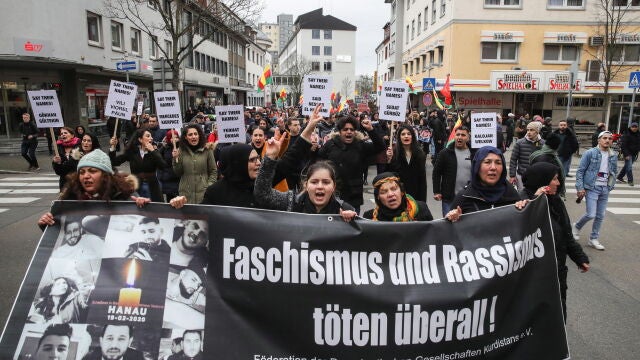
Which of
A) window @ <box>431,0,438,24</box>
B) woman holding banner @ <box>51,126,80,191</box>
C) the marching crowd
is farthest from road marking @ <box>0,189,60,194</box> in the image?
window @ <box>431,0,438,24</box>

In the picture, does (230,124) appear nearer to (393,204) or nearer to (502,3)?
(393,204)

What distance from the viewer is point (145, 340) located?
275 centimetres

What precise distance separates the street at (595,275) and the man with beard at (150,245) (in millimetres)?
2475

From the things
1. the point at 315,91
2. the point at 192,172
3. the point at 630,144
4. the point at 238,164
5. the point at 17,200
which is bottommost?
the point at 17,200

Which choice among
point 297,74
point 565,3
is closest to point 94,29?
point 565,3

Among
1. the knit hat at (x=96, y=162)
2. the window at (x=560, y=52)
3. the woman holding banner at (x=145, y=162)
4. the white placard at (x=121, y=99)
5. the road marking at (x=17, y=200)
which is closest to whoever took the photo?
the knit hat at (x=96, y=162)

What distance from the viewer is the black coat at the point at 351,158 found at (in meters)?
5.78

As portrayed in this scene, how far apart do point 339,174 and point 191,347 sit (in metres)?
3.35

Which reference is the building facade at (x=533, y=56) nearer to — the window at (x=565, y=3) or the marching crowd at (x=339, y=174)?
the window at (x=565, y=3)

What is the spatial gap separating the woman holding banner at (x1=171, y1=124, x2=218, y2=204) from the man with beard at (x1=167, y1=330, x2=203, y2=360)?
342cm

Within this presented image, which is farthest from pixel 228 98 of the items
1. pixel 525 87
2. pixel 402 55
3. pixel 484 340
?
pixel 484 340

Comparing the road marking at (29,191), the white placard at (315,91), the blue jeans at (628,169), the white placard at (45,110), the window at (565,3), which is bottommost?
the road marking at (29,191)

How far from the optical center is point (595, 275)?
594 centimetres

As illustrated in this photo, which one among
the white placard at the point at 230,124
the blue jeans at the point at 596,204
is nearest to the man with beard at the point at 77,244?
the white placard at the point at 230,124
